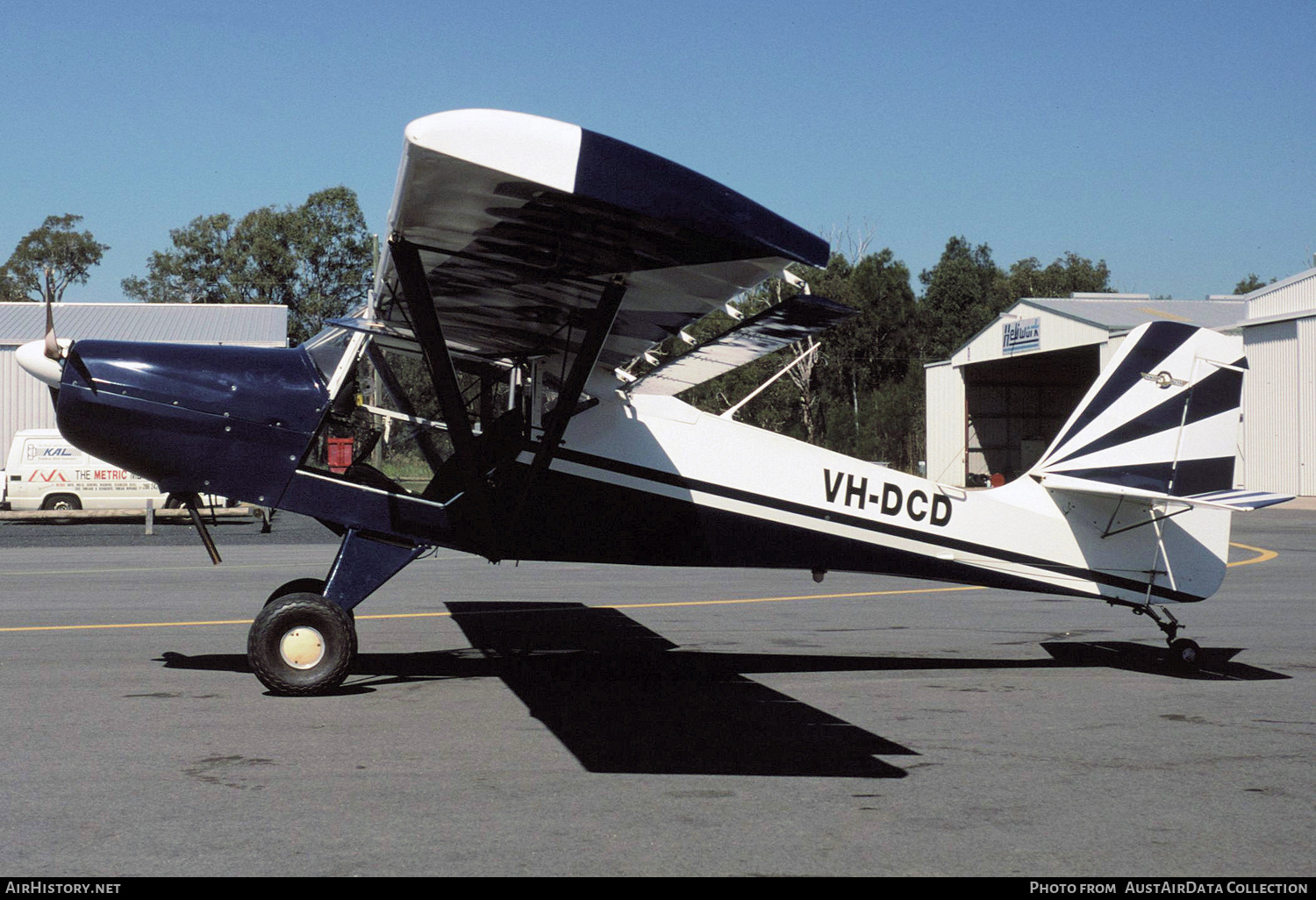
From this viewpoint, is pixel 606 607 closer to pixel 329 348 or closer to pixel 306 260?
pixel 329 348

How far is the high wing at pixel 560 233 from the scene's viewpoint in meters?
4.76

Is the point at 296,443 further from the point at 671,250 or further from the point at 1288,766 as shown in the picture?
the point at 1288,766

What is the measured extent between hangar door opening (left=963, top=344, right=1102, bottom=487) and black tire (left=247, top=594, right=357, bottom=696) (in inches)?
1759

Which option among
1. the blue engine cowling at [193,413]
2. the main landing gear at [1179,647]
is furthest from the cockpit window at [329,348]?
the main landing gear at [1179,647]

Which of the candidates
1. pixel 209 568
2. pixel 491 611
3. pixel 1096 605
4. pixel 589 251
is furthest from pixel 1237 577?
pixel 209 568

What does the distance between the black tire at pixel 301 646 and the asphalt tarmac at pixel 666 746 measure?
0.25m

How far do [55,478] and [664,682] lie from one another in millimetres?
26039

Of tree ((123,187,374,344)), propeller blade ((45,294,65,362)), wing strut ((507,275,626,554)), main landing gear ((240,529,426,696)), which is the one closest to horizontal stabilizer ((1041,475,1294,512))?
wing strut ((507,275,626,554))

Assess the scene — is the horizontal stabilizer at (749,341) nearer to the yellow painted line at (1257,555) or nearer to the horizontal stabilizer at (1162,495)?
the horizontal stabilizer at (1162,495)

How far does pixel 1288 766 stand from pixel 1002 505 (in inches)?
126

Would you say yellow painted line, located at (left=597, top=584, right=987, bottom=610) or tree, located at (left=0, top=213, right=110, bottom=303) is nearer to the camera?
yellow painted line, located at (left=597, top=584, right=987, bottom=610)

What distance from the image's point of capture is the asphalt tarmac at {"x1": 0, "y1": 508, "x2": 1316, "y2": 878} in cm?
424

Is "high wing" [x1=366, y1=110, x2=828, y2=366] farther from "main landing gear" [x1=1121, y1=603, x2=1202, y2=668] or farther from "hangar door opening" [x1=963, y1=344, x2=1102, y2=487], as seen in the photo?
"hangar door opening" [x1=963, y1=344, x2=1102, y2=487]
